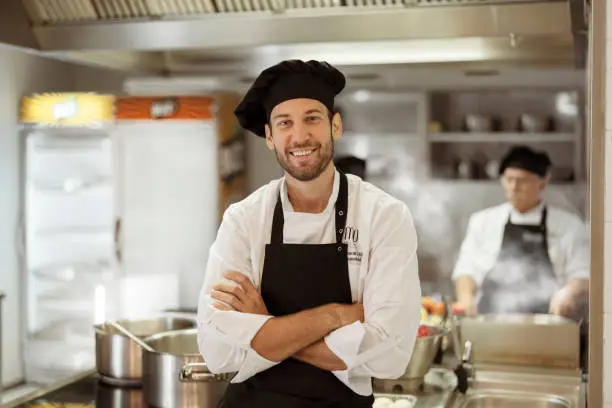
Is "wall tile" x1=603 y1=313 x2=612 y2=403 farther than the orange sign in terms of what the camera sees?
No

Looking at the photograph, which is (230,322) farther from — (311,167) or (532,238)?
(532,238)

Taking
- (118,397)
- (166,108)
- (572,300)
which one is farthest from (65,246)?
(572,300)

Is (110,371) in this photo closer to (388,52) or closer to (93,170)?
(388,52)

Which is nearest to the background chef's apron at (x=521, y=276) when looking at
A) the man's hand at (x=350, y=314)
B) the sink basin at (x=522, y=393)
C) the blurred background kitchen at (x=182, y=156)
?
the blurred background kitchen at (x=182, y=156)

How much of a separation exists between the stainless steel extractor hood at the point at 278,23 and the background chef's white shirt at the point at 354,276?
122 centimetres

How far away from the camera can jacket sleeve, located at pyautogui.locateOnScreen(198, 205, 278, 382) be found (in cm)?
205

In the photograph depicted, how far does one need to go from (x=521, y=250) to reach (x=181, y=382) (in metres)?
2.58

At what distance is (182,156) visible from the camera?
536 centimetres

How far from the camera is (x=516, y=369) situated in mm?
2879

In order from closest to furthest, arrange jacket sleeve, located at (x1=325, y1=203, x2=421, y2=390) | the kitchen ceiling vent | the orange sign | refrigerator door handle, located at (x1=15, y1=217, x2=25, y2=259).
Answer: jacket sleeve, located at (x1=325, y1=203, x2=421, y2=390), the kitchen ceiling vent, the orange sign, refrigerator door handle, located at (x1=15, y1=217, x2=25, y2=259)

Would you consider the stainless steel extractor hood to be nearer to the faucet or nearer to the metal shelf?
the faucet

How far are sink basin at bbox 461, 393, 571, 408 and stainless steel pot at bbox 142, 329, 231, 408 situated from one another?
2.51 ft

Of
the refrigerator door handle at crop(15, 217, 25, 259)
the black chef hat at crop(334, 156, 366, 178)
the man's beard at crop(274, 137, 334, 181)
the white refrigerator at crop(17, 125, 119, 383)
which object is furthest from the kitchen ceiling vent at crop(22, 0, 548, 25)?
the refrigerator door handle at crop(15, 217, 25, 259)

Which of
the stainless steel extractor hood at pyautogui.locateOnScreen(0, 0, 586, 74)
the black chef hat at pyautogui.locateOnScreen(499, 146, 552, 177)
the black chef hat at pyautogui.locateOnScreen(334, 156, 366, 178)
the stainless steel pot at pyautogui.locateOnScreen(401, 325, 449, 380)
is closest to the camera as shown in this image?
the stainless steel pot at pyautogui.locateOnScreen(401, 325, 449, 380)
